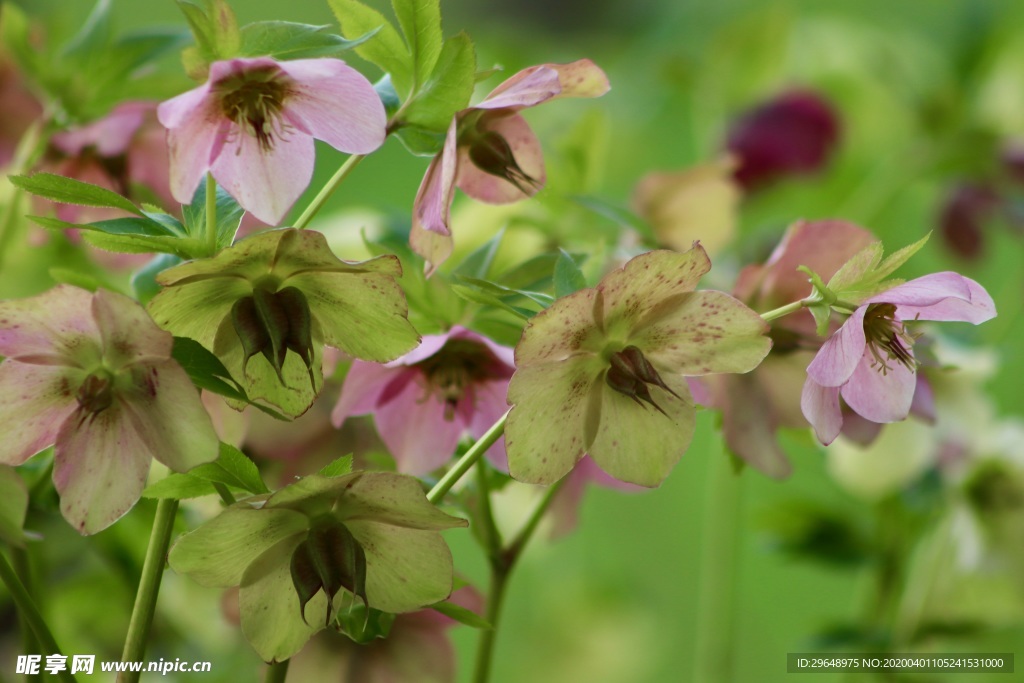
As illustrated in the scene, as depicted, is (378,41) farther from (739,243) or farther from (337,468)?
(739,243)

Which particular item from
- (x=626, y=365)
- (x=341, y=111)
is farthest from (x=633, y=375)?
(x=341, y=111)

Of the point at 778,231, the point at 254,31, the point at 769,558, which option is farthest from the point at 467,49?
the point at 769,558

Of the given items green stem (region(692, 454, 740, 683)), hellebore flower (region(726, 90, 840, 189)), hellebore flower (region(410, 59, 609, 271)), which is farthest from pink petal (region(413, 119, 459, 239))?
hellebore flower (region(726, 90, 840, 189))

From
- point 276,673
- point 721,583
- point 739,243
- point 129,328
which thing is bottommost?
point 721,583

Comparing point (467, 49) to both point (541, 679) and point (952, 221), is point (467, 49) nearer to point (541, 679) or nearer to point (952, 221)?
point (952, 221)

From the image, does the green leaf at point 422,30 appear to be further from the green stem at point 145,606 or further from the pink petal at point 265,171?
the green stem at point 145,606

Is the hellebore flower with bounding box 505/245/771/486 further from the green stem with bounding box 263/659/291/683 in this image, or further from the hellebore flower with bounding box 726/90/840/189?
the hellebore flower with bounding box 726/90/840/189
